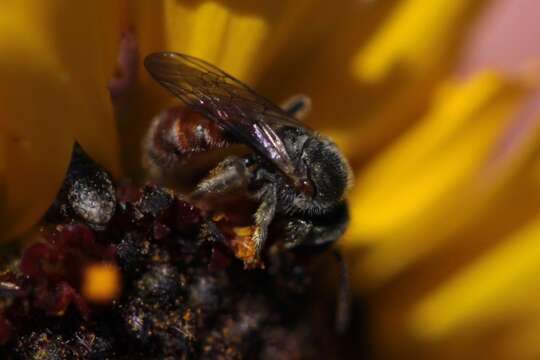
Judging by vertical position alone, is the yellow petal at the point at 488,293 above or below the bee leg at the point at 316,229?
below

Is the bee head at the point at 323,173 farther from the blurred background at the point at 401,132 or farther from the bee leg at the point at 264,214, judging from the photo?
the blurred background at the point at 401,132

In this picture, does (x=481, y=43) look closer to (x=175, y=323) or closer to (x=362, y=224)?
(x=362, y=224)

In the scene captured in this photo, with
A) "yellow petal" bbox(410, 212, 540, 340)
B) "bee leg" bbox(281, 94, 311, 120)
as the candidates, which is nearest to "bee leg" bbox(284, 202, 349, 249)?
"bee leg" bbox(281, 94, 311, 120)

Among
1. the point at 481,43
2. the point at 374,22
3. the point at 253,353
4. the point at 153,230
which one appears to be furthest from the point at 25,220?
the point at 481,43

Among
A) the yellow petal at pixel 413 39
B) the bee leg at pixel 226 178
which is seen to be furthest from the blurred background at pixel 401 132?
the bee leg at pixel 226 178

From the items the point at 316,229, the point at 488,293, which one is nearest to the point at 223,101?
the point at 316,229

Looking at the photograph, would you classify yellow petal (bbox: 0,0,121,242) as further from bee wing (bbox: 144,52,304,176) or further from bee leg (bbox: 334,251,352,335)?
bee leg (bbox: 334,251,352,335)
